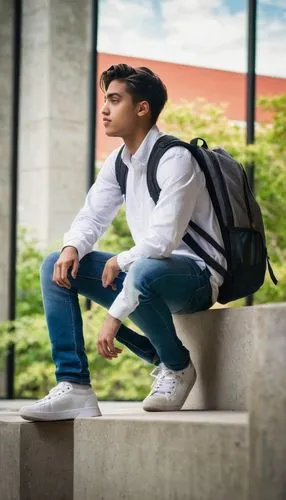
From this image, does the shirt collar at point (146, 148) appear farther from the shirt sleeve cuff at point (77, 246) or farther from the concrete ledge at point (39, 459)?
the concrete ledge at point (39, 459)

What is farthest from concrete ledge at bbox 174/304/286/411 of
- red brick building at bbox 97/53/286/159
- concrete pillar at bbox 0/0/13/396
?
concrete pillar at bbox 0/0/13/396

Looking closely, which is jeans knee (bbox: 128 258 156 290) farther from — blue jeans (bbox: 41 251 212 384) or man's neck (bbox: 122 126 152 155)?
man's neck (bbox: 122 126 152 155)

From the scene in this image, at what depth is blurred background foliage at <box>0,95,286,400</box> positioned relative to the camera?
22.8ft

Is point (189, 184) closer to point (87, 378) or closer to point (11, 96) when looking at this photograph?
point (87, 378)

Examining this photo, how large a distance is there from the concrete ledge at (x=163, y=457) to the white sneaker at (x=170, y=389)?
151 mm

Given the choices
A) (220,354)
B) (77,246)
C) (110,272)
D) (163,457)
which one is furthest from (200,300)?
(163,457)

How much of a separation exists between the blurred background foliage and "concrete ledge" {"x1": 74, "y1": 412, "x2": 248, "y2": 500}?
3944 millimetres

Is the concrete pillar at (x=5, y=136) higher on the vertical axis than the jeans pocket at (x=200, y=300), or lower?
higher

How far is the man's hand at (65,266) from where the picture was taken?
3.17 meters

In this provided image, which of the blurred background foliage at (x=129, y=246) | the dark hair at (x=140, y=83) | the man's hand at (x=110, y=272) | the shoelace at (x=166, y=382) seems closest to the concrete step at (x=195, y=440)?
the shoelace at (x=166, y=382)

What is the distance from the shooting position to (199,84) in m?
7.06

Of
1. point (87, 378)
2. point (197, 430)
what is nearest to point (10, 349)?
point (87, 378)

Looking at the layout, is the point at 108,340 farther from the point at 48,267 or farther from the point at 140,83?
the point at 140,83

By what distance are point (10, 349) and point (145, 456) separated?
4.85 meters
